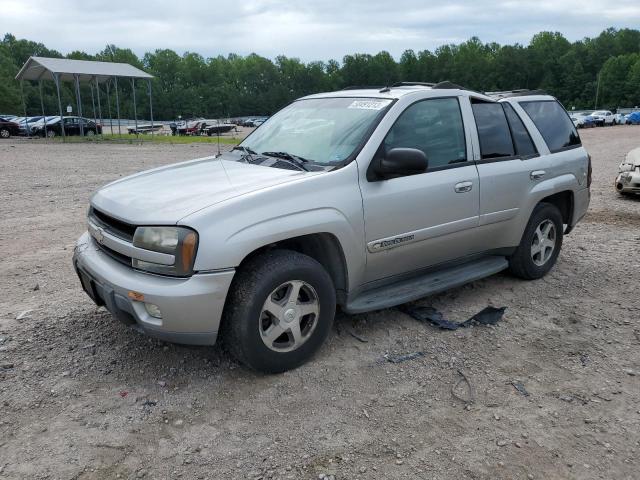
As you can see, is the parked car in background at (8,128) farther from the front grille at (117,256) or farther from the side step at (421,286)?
the side step at (421,286)

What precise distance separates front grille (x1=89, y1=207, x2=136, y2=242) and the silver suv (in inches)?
0.5

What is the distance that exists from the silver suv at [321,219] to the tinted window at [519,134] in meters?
0.01

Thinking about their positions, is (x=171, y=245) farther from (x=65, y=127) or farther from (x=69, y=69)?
(x=65, y=127)

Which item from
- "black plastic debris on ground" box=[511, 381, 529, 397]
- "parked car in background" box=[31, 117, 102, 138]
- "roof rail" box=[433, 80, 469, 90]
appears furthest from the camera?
"parked car in background" box=[31, 117, 102, 138]

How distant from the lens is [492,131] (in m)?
4.73

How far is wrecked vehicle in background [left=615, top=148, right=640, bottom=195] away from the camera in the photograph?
9.38 meters

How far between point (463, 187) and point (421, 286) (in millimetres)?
847

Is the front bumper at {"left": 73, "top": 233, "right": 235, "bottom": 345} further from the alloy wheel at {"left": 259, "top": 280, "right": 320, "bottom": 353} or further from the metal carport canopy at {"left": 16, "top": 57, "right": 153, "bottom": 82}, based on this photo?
the metal carport canopy at {"left": 16, "top": 57, "right": 153, "bottom": 82}

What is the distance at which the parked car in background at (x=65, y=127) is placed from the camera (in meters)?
33.0

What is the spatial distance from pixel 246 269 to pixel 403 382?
1231mm

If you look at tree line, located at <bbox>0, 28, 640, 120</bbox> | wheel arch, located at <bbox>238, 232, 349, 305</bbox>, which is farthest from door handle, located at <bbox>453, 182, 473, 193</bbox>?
tree line, located at <bbox>0, 28, 640, 120</bbox>

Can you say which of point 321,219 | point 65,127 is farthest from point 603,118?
point 321,219

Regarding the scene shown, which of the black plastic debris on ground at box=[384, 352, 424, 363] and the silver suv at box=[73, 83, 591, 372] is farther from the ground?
the silver suv at box=[73, 83, 591, 372]

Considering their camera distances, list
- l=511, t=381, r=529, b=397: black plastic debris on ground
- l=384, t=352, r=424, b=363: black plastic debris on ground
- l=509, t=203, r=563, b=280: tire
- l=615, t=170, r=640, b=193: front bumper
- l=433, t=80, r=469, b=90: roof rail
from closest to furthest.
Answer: l=511, t=381, r=529, b=397: black plastic debris on ground
l=384, t=352, r=424, b=363: black plastic debris on ground
l=433, t=80, r=469, b=90: roof rail
l=509, t=203, r=563, b=280: tire
l=615, t=170, r=640, b=193: front bumper
